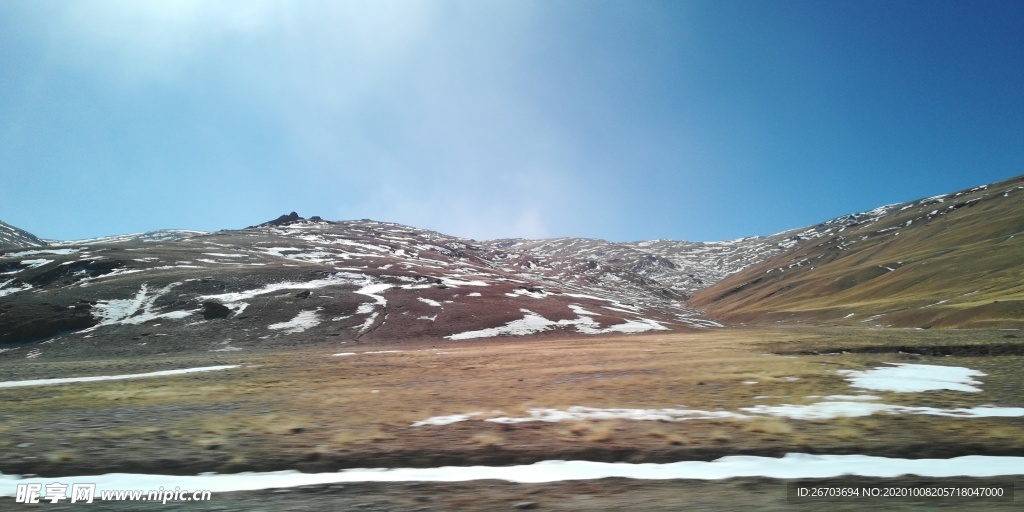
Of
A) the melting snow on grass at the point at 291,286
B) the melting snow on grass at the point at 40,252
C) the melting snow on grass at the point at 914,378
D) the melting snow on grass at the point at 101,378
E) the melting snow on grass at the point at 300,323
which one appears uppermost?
the melting snow on grass at the point at 40,252

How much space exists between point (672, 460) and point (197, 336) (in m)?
75.1

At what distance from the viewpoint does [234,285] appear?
91125 mm

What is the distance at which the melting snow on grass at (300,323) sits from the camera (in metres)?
72.0

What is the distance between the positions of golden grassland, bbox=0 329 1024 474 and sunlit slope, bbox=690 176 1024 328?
189 ft

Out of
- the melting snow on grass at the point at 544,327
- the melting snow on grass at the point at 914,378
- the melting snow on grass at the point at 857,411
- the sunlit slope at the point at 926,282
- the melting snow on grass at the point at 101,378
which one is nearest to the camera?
the melting snow on grass at the point at 857,411

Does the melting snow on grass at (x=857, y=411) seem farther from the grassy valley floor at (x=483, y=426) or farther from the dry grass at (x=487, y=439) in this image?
the dry grass at (x=487, y=439)

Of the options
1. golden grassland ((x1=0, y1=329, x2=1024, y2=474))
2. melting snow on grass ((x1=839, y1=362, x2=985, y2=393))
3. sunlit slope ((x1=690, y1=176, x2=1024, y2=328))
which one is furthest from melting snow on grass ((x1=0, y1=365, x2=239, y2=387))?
sunlit slope ((x1=690, y1=176, x2=1024, y2=328))

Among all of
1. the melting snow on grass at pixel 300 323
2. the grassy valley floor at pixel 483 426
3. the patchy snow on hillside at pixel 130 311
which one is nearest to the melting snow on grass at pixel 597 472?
the grassy valley floor at pixel 483 426

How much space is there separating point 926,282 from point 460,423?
130 m

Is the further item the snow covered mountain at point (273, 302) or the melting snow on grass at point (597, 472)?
the snow covered mountain at point (273, 302)

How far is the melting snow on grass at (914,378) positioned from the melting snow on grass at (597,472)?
39.5 feet

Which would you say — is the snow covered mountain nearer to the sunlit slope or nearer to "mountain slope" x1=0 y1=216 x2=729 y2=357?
"mountain slope" x1=0 y1=216 x2=729 y2=357

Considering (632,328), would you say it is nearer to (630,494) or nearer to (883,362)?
(883,362)

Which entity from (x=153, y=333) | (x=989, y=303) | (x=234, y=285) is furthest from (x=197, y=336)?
(x=989, y=303)
